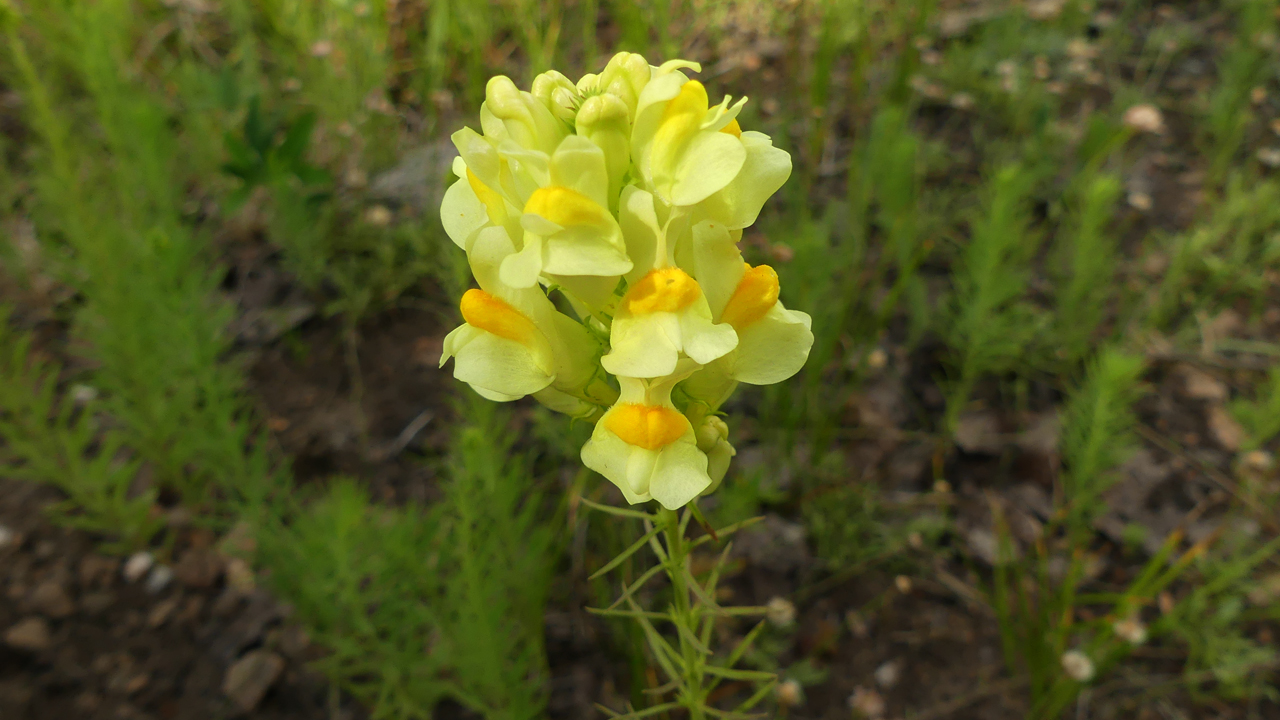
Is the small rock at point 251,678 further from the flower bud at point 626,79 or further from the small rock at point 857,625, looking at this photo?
the flower bud at point 626,79

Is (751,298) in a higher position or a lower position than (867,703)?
higher

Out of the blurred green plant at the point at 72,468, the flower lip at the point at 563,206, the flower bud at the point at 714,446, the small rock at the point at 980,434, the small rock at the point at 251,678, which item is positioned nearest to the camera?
the flower lip at the point at 563,206

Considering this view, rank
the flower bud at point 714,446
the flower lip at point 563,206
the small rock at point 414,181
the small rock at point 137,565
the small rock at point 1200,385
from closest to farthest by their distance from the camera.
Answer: the flower lip at point 563,206 < the flower bud at point 714,446 < the small rock at point 137,565 < the small rock at point 1200,385 < the small rock at point 414,181

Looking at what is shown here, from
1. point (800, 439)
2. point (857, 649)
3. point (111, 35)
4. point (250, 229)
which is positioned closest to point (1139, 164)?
point (800, 439)

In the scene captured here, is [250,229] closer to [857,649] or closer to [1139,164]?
[857,649]

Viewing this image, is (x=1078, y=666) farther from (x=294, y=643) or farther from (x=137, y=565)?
(x=137, y=565)

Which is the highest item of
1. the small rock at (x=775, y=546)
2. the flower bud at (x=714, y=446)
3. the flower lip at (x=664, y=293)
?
the flower lip at (x=664, y=293)

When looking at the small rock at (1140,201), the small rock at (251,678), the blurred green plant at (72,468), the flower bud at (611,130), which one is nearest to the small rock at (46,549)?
the blurred green plant at (72,468)

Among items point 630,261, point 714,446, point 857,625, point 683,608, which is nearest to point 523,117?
point 630,261
